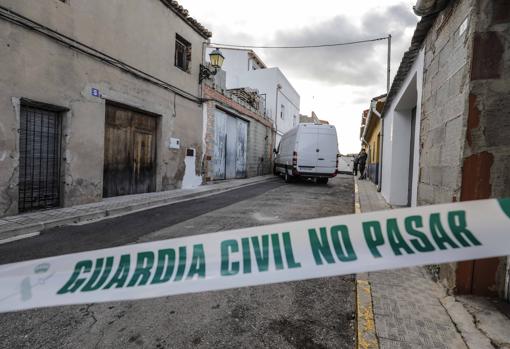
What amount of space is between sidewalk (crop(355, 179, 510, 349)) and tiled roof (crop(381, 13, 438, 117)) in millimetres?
3299

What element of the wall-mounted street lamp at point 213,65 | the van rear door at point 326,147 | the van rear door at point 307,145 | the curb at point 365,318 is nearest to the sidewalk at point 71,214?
the curb at point 365,318

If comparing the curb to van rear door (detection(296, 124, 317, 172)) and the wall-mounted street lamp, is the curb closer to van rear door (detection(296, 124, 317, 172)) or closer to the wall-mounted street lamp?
the wall-mounted street lamp

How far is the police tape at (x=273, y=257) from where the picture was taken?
5.73 ft

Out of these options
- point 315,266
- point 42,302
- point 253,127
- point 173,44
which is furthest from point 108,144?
point 253,127

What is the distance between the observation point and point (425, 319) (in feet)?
7.69

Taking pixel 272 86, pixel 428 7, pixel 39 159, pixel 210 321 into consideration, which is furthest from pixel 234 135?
pixel 210 321

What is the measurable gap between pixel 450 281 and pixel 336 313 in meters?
1.14

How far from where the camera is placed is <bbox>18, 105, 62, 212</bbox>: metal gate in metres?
5.97

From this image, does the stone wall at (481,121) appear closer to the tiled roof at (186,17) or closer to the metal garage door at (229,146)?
the tiled roof at (186,17)

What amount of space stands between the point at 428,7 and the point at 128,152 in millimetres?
8139

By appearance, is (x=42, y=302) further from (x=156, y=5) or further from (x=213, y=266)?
(x=156, y=5)

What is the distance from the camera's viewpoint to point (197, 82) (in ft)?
39.0

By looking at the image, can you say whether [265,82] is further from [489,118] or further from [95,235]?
[489,118]

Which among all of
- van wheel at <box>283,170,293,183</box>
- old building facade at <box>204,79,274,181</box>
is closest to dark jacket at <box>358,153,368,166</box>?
van wheel at <box>283,170,293,183</box>
